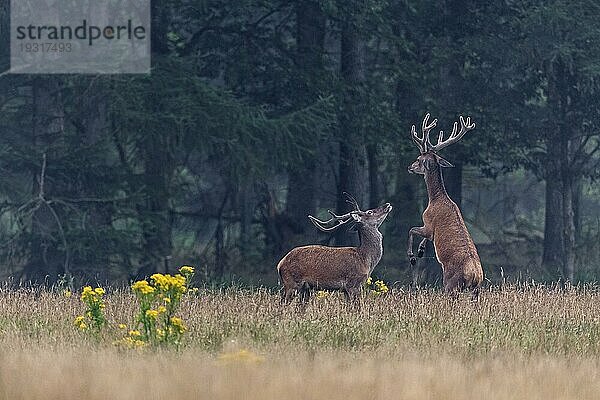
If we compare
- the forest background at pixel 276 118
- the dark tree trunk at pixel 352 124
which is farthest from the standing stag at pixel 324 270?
the dark tree trunk at pixel 352 124

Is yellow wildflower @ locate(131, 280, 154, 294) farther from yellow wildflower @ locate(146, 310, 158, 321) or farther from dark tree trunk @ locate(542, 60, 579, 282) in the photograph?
dark tree trunk @ locate(542, 60, 579, 282)

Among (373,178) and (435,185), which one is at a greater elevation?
(373,178)

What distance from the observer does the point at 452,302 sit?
16062 mm

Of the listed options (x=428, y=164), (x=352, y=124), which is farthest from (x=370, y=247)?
(x=352, y=124)

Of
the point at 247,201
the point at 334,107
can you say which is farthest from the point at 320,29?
the point at 247,201

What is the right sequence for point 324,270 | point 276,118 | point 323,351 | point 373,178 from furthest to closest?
point 373,178
point 276,118
point 324,270
point 323,351

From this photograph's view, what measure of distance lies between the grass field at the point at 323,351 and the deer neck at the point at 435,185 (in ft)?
4.69

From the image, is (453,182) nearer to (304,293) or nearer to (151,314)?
(304,293)

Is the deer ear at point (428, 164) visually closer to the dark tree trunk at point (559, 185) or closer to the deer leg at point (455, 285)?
the deer leg at point (455, 285)

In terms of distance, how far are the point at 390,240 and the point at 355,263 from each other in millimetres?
11905

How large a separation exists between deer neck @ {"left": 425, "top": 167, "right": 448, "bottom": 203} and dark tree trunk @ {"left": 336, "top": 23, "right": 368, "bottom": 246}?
705cm

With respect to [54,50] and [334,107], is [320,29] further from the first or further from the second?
[54,50]

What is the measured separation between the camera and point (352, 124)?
82.5 ft

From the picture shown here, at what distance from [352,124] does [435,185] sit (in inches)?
292
